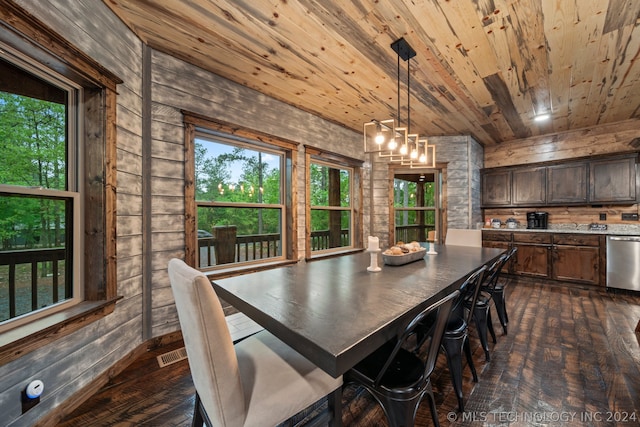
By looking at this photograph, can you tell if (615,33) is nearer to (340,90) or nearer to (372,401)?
(340,90)

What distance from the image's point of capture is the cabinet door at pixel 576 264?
3.98 meters

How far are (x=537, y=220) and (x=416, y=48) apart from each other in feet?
14.5

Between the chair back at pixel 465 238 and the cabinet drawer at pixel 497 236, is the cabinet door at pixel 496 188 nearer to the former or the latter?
the cabinet drawer at pixel 497 236

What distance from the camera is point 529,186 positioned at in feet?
16.0

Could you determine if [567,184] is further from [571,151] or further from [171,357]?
[171,357]

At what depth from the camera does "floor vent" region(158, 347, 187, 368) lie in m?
2.06

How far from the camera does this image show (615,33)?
214 centimetres

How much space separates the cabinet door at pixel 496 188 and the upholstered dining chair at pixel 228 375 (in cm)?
539

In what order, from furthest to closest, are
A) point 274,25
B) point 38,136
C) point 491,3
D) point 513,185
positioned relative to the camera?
1. point 513,185
2. point 274,25
3. point 491,3
4. point 38,136

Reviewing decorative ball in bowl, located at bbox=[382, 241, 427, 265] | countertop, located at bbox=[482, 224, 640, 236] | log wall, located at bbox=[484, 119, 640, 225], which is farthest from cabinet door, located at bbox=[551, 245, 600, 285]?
decorative ball in bowl, located at bbox=[382, 241, 427, 265]

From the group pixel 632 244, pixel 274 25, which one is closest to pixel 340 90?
pixel 274 25

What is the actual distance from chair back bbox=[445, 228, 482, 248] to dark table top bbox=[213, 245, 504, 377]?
1.60 meters

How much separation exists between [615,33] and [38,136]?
4381 millimetres

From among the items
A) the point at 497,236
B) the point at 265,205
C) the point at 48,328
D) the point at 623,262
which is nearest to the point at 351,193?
the point at 265,205
